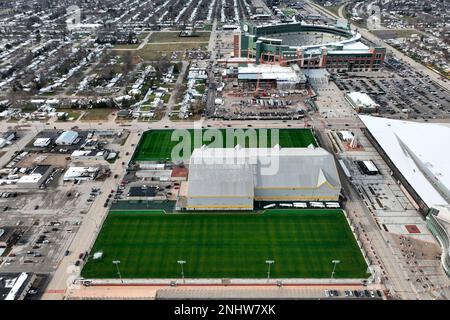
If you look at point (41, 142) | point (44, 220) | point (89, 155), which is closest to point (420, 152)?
point (89, 155)

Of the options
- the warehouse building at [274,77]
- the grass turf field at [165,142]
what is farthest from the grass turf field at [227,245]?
the warehouse building at [274,77]

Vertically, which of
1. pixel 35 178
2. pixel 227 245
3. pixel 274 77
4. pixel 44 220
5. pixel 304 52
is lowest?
pixel 227 245

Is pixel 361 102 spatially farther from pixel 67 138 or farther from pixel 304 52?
pixel 67 138

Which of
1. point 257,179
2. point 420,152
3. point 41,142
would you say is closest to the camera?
point 257,179

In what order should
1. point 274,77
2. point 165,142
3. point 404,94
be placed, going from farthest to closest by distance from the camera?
1. point 274,77
2. point 404,94
3. point 165,142

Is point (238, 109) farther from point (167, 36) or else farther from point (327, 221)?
point (167, 36)

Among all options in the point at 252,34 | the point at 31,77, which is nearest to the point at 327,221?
the point at 252,34
